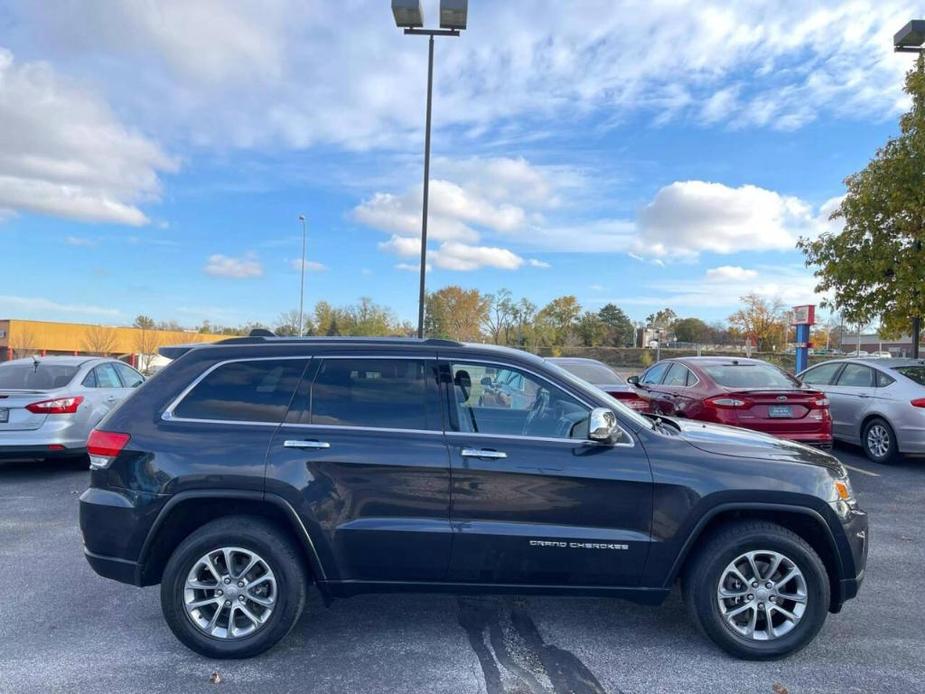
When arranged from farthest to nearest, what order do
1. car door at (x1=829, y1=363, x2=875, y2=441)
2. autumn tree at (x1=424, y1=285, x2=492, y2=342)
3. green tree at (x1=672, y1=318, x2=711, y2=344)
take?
green tree at (x1=672, y1=318, x2=711, y2=344) < autumn tree at (x1=424, y1=285, x2=492, y2=342) < car door at (x1=829, y1=363, x2=875, y2=441)

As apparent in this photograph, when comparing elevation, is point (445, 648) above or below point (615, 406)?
below

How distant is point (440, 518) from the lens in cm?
351

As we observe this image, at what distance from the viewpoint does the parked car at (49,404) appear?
7.43m

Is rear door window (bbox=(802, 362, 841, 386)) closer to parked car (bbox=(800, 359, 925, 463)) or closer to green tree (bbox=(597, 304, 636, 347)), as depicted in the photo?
parked car (bbox=(800, 359, 925, 463))

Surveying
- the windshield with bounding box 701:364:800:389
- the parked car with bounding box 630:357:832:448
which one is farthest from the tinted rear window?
the windshield with bounding box 701:364:800:389

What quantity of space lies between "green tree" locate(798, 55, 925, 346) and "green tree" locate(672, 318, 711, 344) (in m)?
80.4

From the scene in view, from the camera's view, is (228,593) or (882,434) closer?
(228,593)

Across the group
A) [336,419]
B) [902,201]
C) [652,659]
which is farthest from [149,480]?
[902,201]

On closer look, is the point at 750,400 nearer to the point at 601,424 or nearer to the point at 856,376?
the point at 856,376

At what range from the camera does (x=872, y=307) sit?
12.8m

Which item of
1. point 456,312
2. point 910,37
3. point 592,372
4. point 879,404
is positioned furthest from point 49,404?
point 456,312

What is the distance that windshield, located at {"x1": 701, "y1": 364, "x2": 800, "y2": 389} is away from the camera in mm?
8227

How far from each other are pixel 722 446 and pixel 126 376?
29.1 feet

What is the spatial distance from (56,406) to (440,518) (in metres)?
6.34
